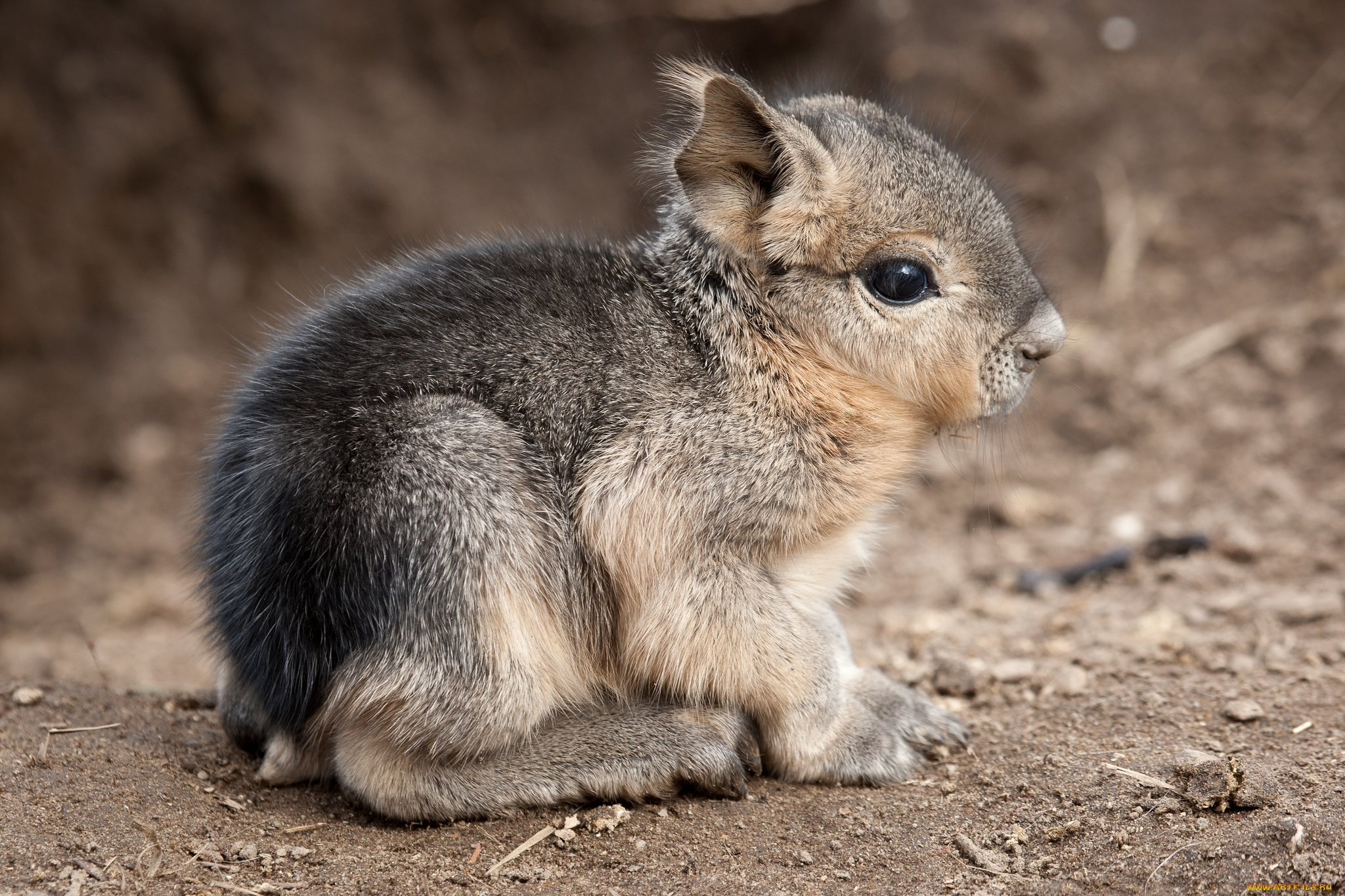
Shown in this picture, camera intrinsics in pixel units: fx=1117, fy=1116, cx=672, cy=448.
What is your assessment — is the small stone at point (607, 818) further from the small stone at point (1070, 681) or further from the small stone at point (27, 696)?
the small stone at point (27, 696)

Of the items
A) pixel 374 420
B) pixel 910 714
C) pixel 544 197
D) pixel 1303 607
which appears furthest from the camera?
pixel 544 197

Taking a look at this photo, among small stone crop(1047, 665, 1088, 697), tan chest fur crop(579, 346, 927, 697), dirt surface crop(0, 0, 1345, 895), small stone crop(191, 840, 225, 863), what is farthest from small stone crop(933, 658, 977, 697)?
small stone crop(191, 840, 225, 863)

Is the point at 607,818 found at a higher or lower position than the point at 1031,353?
lower

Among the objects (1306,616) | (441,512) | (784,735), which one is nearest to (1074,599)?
(1306,616)

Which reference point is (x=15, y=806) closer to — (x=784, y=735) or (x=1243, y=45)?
(x=784, y=735)

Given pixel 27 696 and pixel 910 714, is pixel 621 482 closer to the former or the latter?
pixel 910 714

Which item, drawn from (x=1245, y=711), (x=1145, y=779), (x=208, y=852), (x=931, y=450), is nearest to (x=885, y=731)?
(x=1145, y=779)

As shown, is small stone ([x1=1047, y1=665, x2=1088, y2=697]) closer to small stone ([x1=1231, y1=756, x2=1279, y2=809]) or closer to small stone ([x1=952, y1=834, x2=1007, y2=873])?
small stone ([x1=1231, y1=756, x2=1279, y2=809])
